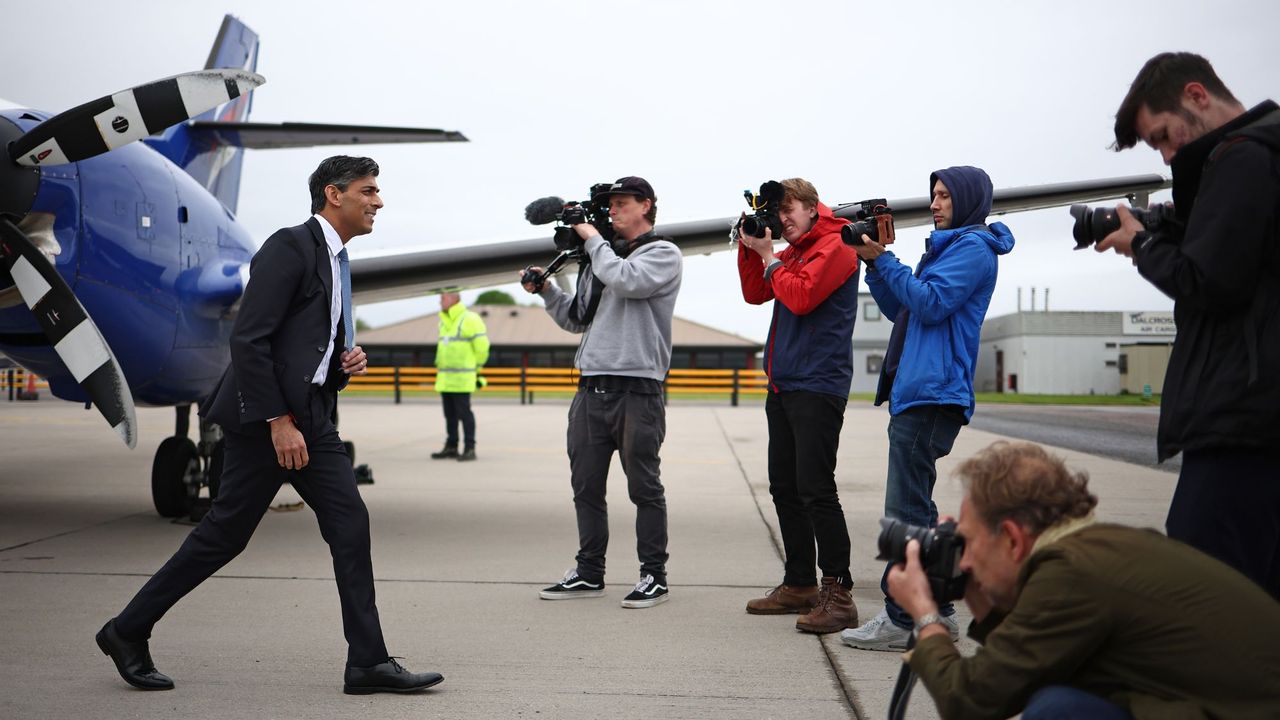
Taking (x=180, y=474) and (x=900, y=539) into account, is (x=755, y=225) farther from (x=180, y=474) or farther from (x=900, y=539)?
(x=180, y=474)

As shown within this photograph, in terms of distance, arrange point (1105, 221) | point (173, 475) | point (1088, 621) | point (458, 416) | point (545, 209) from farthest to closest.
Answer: point (458, 416)
point (173, 475)
point (545, 209)
point (1105, 221)
point (1088, 621)

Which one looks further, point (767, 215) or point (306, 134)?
point (306, 134)

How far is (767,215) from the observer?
4082 mm

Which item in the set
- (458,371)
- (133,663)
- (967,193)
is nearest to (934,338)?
(967,193)

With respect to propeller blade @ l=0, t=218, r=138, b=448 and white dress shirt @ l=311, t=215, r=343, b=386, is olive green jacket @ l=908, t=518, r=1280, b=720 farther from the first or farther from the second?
propeller blade @ l=0, t=218, r=138, b=448

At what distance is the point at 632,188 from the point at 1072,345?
4447cm

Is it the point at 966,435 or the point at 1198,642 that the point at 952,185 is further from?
the point at 966,435

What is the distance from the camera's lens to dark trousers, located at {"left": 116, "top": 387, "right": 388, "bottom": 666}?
10.2ft

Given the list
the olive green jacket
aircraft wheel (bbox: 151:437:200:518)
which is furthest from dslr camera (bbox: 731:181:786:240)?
aircraft wheel (bbox: 151:437:200:518)

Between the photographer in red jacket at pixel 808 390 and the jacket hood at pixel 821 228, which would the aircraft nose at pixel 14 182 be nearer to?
the photographer in red jacket at pixel 808 390

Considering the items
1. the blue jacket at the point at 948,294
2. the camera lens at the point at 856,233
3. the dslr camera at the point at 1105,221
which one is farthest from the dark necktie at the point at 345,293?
the dslr camera at the point at 1105,221

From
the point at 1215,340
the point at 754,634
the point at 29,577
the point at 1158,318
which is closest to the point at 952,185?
the point at 1215,340

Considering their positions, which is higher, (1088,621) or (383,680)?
(1088,621)

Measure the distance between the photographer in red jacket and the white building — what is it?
42.0 meters
